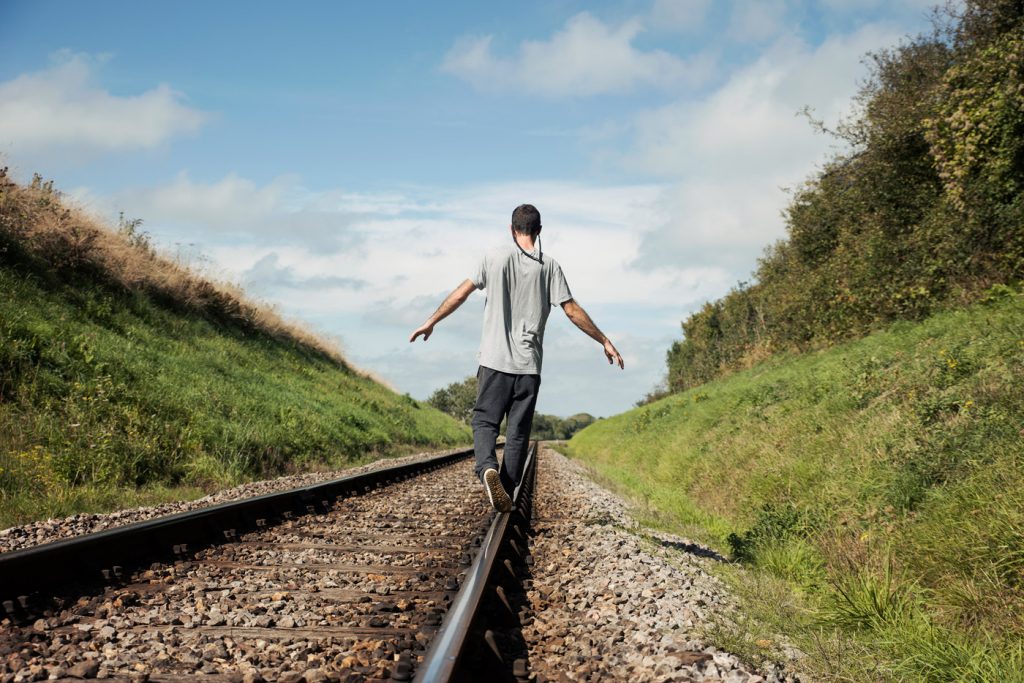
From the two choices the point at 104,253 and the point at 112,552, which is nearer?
the point at 112,552

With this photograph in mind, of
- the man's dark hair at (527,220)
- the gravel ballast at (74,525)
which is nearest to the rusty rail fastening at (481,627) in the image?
the man's dark hair at (527,220)

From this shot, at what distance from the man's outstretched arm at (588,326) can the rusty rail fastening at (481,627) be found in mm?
1686

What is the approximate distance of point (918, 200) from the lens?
17328 millimetres

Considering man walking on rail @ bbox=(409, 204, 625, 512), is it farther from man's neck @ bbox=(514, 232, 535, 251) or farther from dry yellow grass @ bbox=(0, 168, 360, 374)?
dry yellow grass @ bbox=(0, 168, 360, 374)

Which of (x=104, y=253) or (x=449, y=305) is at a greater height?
(x=104, y=253)

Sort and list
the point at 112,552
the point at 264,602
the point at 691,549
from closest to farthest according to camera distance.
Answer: the point at 264,602
the point at 112,552
the point at 691,549

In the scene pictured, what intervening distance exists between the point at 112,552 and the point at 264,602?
1.32 metres

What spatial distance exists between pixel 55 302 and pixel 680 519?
1106cm

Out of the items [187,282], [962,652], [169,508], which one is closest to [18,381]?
[169,508]

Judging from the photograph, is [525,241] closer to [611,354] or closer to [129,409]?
[611,354]

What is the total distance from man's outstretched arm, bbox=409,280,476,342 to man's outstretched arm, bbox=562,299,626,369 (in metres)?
0.75

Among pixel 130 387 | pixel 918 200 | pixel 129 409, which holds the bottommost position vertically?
pixel 129 409

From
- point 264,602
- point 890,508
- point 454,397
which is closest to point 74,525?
point 264,602

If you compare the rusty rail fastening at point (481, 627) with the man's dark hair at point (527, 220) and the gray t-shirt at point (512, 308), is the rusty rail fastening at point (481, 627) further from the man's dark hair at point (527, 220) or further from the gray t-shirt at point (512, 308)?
the man's dark hair at point (527, 220)
